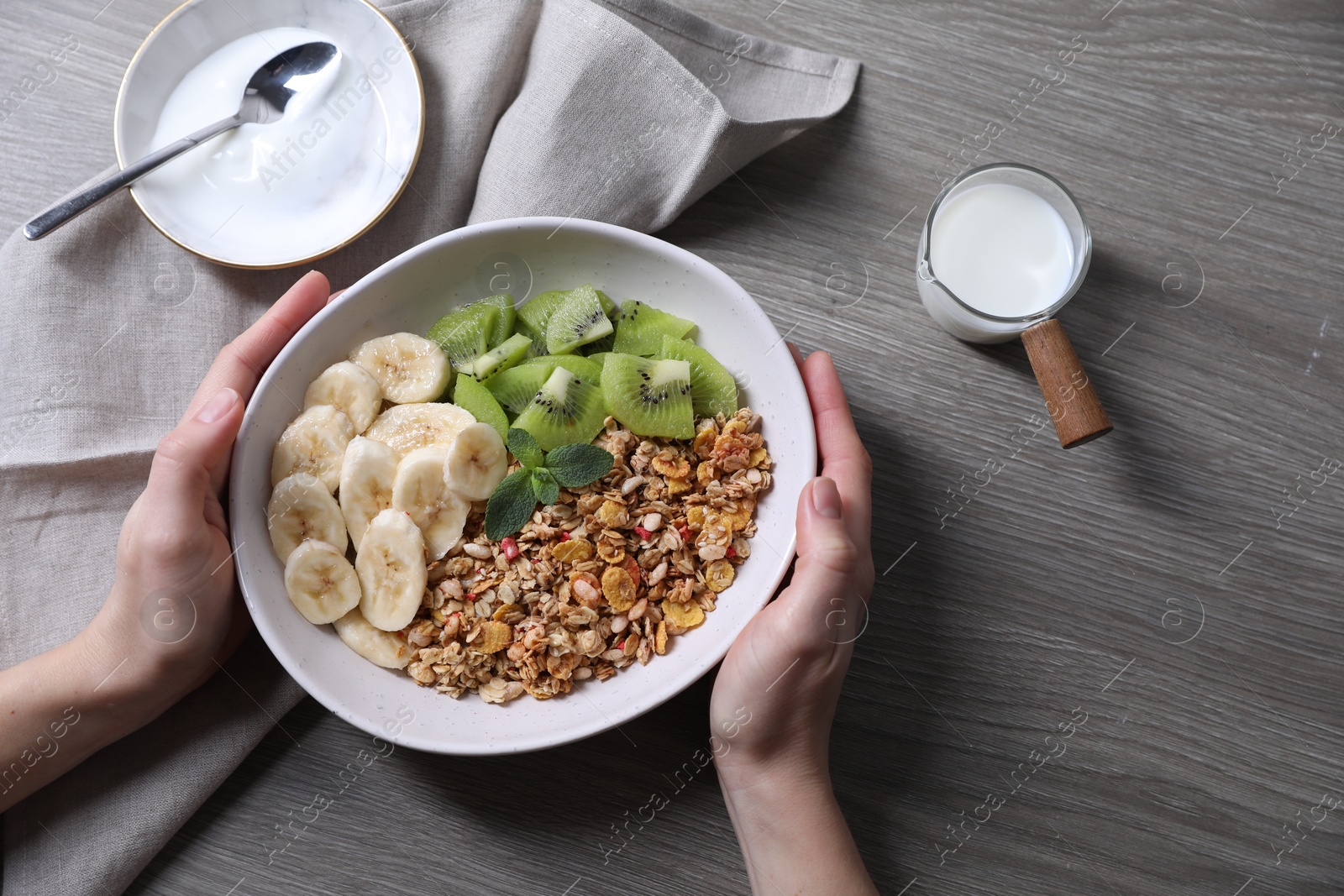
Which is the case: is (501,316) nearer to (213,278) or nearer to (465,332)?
(465,332)

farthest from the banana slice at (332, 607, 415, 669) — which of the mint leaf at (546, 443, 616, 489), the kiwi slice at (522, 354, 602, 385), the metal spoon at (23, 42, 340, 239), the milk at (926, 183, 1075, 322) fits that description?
the milk at (926, 183, 1075, 322)

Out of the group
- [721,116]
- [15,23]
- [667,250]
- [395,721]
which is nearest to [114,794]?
[395,721]

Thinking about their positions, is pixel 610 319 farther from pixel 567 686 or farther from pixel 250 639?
pixel 250 639

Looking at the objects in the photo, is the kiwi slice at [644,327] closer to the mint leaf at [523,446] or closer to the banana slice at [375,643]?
the mint leaf at [523,446]

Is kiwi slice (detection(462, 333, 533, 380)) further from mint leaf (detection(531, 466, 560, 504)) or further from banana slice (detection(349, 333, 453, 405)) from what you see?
mint leaf (detection(531, 466, 560, 504))

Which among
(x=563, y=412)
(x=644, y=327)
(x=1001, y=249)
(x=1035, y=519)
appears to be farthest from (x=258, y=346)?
(x=1035, y=519)

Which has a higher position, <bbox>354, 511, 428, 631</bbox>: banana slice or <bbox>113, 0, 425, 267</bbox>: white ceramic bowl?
<bbox>113, 0, 425, 267</bbox>: white ceramic bowl

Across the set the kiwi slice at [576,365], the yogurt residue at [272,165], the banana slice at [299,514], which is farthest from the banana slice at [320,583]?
the yogurt residue at [272,165]
